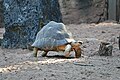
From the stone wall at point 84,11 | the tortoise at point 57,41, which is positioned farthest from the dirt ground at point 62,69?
the stone wall at point 84,11

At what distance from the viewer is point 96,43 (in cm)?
729

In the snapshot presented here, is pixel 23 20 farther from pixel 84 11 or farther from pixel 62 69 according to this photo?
pixel 84 11

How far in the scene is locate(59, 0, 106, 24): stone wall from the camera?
12977 mm

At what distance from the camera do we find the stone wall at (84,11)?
13.0m

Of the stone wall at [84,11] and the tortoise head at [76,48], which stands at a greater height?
the stone wall at [84,11]

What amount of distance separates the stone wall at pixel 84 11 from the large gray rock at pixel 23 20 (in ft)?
18.7

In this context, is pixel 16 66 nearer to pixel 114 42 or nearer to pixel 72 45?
pixel 72 45

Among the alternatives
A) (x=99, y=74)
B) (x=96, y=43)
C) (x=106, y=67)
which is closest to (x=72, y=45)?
(x=106, y=67)

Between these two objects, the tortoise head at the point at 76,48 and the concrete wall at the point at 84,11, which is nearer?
the tortoise head at the point at 76,48

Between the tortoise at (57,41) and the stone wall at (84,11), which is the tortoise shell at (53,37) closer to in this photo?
the tortoise at (57,41)

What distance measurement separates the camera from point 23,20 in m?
7.20

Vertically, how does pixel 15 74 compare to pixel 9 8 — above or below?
below

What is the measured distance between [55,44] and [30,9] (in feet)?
6.49

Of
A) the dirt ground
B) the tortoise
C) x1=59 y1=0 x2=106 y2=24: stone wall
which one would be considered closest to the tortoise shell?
the tortoise
